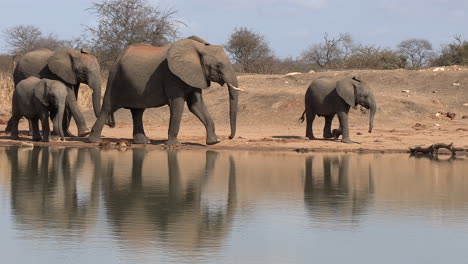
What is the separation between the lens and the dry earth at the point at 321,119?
21.2 meters

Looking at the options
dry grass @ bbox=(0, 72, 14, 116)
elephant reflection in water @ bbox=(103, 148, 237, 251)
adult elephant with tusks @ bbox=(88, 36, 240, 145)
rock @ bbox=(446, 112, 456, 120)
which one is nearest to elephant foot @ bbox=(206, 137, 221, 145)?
adult elephant with tusks @ bbox=(88, 36, 240, 145)

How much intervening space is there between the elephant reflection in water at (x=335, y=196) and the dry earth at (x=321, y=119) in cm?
499

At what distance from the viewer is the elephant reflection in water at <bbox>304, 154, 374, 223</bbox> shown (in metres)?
10.9

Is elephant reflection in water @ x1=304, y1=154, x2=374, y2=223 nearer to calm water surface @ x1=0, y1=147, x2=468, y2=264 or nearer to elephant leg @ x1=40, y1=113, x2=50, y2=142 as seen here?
calm water surface @ x1=0, y1=147, x2=468, y2=264

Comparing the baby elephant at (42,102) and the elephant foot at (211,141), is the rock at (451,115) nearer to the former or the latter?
the elephant foot at (211,141)

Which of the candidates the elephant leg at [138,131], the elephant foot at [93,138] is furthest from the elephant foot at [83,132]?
the elephant leg at [138,131]

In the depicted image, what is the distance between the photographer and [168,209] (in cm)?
1106

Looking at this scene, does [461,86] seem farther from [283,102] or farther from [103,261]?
[103,261]

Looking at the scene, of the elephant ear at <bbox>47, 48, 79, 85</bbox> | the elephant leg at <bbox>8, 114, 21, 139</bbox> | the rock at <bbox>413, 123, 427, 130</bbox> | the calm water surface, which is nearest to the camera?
the calm water surface

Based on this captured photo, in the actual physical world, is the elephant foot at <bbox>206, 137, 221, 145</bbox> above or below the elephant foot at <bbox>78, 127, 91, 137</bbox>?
below

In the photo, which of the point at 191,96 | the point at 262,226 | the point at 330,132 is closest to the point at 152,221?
the point at 262,226

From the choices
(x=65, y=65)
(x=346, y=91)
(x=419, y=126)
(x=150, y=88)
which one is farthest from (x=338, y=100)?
(x=65, y=65)

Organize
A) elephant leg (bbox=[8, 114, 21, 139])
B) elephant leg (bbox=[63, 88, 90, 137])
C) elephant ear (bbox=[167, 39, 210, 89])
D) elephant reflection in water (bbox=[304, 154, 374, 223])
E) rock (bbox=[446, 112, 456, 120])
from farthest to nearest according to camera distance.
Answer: rock (bbox=[446, 112, 456, 120]) → elephant leg (bbox=[8, 114, 21, 139]) → elephant leg (bbox=[63, 88, 90, 137]) → elephant ear (bbox=[167, 39, 210, 89]) → elephant reflection in water (bbox=[304, 154, 374, 223])

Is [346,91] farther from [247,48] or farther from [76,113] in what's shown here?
[247,48]
